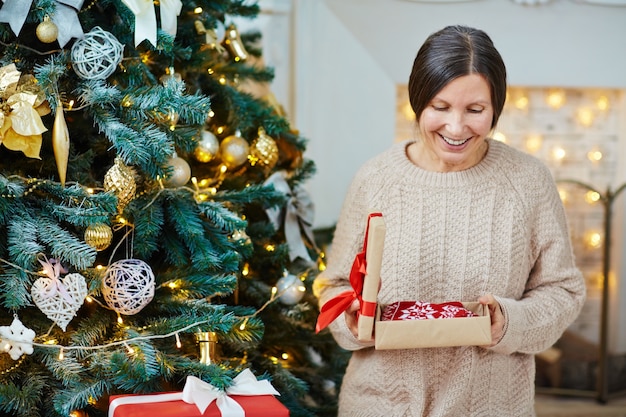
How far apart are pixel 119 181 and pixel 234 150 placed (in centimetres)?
41

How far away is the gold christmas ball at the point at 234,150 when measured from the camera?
175 cm

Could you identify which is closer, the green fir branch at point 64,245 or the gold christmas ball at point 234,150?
the green fir branch at point 64,245

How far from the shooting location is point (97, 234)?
4.50ft

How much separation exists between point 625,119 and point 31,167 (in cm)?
254

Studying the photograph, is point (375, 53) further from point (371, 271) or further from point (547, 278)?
point (371, 271)

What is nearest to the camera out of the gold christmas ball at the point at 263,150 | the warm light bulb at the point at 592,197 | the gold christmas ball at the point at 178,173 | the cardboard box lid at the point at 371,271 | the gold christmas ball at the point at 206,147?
the cardboard box lid at the point at 371,271

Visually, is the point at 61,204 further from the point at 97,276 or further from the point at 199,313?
the point at 199,313

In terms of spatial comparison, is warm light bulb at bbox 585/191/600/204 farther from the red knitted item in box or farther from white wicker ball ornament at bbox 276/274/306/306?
the red knitted item in box

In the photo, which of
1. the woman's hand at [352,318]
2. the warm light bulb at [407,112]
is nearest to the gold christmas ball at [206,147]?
the woman's hand at [352,318]

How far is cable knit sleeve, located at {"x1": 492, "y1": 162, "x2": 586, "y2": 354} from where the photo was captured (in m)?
1.43

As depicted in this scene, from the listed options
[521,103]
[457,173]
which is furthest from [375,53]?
[457,173]

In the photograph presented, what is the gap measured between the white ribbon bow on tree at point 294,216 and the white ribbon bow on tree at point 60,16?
0.59 metres

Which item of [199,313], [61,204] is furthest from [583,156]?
[61,204]

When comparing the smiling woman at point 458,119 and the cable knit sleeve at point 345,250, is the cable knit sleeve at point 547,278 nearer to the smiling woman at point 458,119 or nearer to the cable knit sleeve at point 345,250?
the smiling woman at point 458,119
